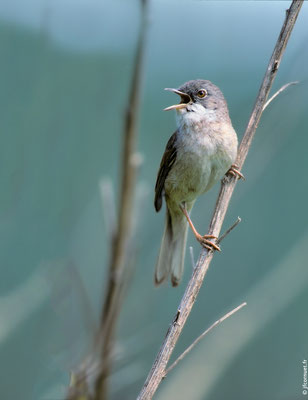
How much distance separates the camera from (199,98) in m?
4.02

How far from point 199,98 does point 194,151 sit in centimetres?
37

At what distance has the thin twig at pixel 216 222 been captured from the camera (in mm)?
2420

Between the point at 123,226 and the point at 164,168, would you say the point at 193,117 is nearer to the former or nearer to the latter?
the point at 164,168

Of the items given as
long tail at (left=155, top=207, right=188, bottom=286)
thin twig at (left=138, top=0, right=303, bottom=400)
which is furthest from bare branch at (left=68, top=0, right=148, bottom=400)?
long tail at (left=155, top=207, right=188, bottom=286)

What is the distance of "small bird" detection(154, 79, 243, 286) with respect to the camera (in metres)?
3.89

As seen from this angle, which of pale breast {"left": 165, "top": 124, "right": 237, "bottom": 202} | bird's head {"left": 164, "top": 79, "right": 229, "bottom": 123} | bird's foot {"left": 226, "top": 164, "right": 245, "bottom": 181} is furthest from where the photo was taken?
bird's head {"left": 164, "top": 79, "right": 229, "bottom": 123}

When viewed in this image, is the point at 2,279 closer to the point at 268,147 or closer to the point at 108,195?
the point at 108,195

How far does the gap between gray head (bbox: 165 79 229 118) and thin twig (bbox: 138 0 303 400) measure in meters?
0.68

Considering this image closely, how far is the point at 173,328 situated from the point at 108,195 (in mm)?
793

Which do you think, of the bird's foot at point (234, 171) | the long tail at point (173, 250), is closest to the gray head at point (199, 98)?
the bird's foot at point (234, 171)

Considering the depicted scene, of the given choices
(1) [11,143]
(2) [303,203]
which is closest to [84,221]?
(1) [11,143]

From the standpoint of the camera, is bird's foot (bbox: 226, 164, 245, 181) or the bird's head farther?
the bird's head

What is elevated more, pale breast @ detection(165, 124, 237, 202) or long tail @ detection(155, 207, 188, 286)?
pale breast @ detection(165, 124, 237, 202)

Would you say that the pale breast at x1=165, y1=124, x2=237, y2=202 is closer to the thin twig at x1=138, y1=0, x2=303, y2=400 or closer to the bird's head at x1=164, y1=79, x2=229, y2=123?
the bird's head at x1=164, y1=79, x2=229, y2=123
